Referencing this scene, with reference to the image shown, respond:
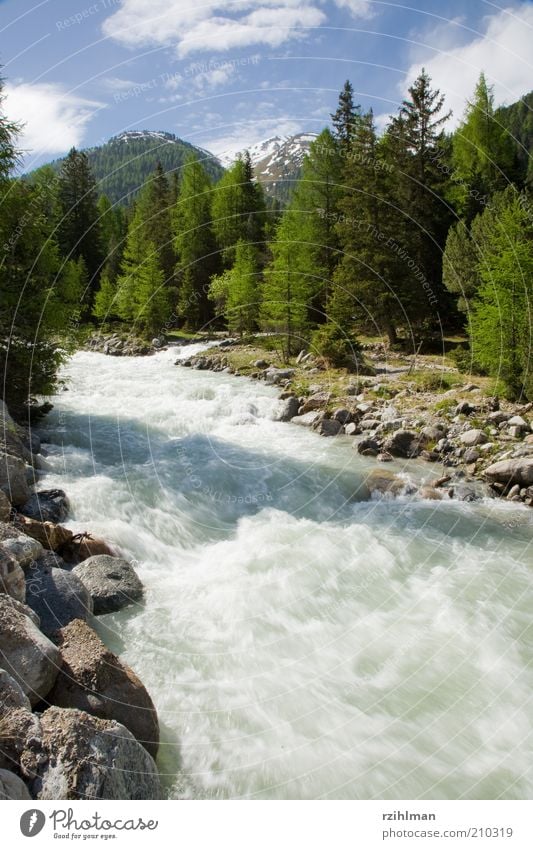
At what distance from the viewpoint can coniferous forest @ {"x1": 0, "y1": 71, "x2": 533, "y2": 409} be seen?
1659 cm

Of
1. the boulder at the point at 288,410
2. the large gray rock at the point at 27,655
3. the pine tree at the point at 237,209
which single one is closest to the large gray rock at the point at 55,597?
the large gray rock at the point at 27,655

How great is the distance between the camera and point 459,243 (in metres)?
28.2

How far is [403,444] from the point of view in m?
17.3

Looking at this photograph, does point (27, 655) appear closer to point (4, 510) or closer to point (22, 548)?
point (22, 548)

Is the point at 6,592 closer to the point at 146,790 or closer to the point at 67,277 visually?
the point at 146,790

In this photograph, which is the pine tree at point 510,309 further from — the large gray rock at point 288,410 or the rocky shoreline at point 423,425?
the large gray rock at point 288,410

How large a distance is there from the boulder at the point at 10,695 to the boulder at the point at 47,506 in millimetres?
5879

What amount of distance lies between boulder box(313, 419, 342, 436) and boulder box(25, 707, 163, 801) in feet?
50.4

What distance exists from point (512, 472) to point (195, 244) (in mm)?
42121

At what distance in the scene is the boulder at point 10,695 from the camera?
4.68 metres

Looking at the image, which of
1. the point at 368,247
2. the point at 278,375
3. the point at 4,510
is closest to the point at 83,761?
the point at 4,510

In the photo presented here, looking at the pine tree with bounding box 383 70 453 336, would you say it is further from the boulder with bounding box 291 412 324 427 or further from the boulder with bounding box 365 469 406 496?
the boulder with bounding box 365 469 406 496

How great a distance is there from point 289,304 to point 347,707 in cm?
2542

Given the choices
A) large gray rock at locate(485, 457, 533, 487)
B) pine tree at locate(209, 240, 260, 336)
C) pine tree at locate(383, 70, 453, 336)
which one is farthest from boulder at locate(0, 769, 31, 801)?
pine tree at locate(209, 240, 260, 336)
